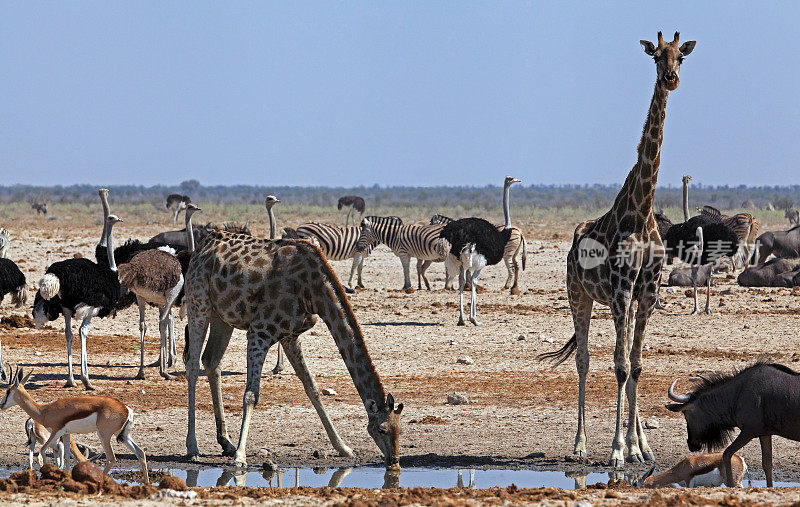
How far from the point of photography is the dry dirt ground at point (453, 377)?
9969mm

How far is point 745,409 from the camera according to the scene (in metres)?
8.30

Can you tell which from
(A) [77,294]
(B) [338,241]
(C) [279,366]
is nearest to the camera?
(A) [77,294]

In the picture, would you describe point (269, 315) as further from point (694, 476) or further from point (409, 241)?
point (409, 241)

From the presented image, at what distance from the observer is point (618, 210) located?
10133mm

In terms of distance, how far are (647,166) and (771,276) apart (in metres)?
14.4

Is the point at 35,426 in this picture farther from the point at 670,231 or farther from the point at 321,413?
the point at 670,231

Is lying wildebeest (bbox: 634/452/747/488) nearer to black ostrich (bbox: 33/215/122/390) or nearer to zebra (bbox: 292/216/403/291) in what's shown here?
black ostrich (bbox: 33/215/122/390)

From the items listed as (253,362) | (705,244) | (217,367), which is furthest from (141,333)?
(705,244)

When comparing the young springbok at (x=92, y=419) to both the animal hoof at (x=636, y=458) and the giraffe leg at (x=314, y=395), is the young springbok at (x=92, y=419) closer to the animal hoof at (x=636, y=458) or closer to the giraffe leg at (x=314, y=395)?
→ the giraffe leg at (x=314, y=395)

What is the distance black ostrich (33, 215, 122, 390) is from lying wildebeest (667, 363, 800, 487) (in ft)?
22.8

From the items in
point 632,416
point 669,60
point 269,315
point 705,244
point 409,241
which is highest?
point 669,60

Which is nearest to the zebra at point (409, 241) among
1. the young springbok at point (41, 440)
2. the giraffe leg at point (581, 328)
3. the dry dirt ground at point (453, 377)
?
the dry dirt ground at point (453, 377)

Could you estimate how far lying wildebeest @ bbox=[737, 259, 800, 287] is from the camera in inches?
918

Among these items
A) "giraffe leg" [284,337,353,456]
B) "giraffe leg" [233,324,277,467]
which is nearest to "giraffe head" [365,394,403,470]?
"giraffe leg" [284,337,353,456]
